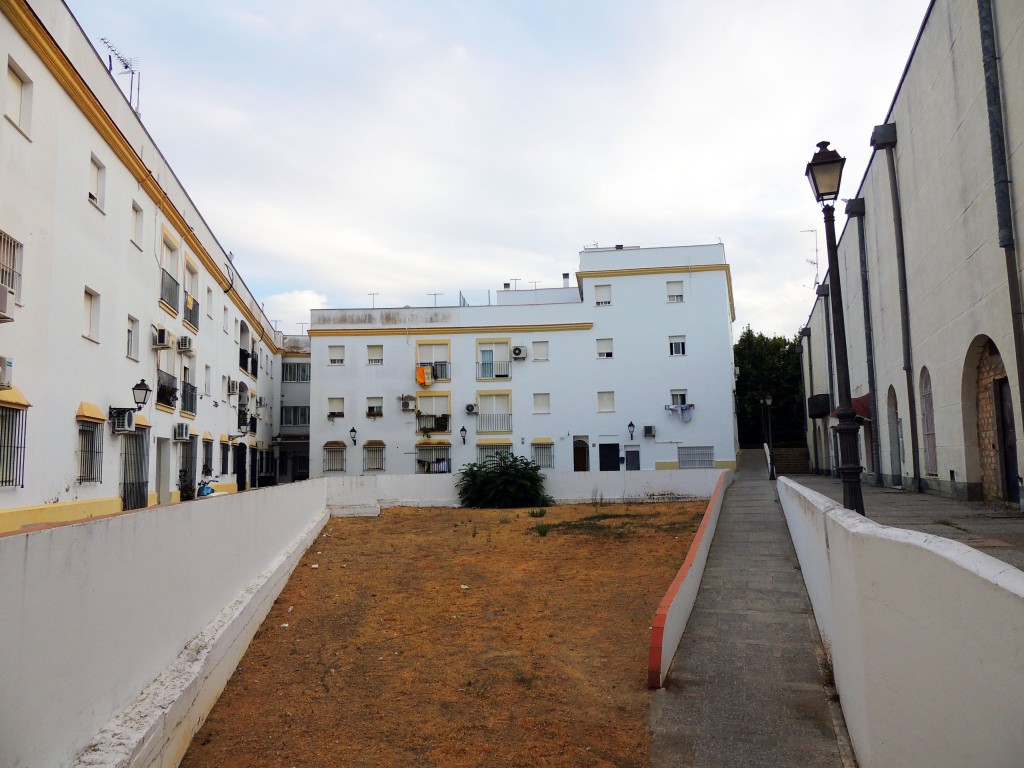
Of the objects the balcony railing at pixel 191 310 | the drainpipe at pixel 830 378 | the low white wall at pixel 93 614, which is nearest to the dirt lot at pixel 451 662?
the low white wall at pixel 93 614

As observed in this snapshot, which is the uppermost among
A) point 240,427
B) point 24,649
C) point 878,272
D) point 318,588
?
point 878,272

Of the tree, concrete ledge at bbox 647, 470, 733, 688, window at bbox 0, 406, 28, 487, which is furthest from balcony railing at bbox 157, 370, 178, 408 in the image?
the tree

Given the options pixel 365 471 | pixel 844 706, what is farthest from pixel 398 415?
pixel 844 706

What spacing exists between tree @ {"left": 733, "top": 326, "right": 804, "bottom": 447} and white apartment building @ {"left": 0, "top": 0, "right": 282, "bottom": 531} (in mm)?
36951

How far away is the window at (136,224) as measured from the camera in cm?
1784

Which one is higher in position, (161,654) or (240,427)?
(240,427)

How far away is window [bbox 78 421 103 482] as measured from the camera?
14.7m

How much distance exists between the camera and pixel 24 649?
3.95 metres

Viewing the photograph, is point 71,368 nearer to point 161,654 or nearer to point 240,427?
point 161,654

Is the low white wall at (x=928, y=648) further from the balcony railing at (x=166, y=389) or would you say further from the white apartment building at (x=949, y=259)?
the balcony railing at (x=166, y=389)

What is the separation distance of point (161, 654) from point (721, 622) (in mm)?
5869

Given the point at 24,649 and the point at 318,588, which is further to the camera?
the point at 318,588

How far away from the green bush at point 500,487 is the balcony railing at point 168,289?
11.6 meters

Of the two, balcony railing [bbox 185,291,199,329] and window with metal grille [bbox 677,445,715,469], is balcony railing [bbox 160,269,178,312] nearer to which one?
balcony railing [bbox 185,291,199,329]
